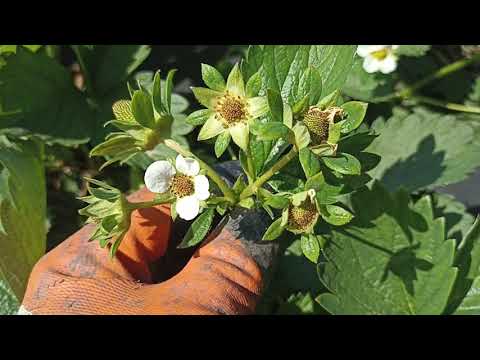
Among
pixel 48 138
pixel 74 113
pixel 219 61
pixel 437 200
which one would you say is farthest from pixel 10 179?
pixel 437 200

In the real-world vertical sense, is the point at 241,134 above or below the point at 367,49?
below

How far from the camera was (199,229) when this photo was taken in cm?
104

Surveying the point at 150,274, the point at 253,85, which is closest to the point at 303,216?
the point at 253,85

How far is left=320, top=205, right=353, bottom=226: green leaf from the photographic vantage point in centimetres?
98

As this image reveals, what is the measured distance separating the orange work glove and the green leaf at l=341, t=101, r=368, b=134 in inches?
9.3

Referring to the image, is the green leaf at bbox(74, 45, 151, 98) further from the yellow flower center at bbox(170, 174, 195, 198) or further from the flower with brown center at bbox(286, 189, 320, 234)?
the flower with brown center at bbox(286, 189, 320, 234)

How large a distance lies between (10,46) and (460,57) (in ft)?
3.84

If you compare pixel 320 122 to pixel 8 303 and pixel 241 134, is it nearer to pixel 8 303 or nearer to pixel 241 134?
pixel 241 134

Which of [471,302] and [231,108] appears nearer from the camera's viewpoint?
[231,108]

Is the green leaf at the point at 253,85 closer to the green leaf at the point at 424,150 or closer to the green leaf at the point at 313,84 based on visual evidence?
the green leaf at the point at 313,84

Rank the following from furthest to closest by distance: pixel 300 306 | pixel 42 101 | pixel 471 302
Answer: pixel 42 101 → pixel 300 306 → pixel 471 302

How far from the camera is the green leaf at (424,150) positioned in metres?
1.49

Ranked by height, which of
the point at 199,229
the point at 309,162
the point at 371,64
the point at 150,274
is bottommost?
the point at 150,274

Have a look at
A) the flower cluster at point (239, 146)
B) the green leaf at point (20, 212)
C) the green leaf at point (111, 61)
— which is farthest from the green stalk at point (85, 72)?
the flower cluster at point (239, 146)
